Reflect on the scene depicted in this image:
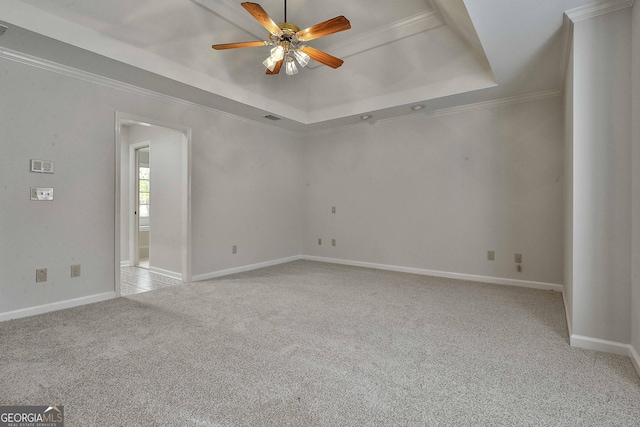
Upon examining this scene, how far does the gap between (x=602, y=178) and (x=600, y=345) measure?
1212mm

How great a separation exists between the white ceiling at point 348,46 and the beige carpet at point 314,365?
2.50 metres

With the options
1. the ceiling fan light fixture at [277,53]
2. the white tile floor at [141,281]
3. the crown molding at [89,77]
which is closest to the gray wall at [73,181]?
the crown molding at [89,77]

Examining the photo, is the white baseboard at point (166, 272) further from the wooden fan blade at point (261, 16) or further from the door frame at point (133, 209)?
the wooden fan blade at point (261, 16)

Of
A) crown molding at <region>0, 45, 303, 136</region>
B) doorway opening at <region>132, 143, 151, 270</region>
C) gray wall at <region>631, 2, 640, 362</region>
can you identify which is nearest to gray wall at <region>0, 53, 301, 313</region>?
crown molding at <region>0, 45, 303, 136</region>

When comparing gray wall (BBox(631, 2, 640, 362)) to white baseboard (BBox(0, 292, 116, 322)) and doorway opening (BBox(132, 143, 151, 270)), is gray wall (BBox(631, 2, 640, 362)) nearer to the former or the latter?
white baseboard (BBox(0, 292, 116, 322))

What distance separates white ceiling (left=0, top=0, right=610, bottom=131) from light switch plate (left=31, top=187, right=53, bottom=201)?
1.27 m

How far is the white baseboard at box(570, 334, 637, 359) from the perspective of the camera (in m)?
2.16

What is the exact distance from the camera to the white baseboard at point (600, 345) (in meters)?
2.16

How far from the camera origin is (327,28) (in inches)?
99.7

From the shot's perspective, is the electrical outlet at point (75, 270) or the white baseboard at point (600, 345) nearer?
the white baseboard at point (600, 345)

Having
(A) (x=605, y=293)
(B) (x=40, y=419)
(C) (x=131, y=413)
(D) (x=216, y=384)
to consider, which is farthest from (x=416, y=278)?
(B) (x=40, y=419)

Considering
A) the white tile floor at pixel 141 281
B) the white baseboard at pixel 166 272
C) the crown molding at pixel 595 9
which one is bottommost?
the white tile floor at pixel 141 281

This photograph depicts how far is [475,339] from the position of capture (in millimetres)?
2441

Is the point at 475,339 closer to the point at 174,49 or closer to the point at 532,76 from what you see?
the point at 532,76
